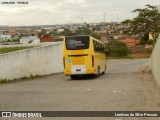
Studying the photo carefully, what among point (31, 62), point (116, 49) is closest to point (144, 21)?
point (116, 49)

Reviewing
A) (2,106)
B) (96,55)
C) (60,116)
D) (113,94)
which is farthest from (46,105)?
(96,55)

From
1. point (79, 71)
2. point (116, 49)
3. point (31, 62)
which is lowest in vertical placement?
point (116, 49)

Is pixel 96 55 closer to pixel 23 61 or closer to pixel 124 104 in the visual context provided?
pixel 23 61

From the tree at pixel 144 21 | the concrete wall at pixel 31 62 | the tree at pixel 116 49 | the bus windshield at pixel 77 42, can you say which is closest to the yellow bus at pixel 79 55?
the bus windshield at pixel 77 42

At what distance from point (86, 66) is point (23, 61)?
13.4 ft

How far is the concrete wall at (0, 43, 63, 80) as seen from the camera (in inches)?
938

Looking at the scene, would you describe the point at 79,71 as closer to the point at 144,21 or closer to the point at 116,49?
the point at 144,21

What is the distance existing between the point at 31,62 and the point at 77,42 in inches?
148

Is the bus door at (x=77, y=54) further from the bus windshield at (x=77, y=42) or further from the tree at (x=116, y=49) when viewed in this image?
the tree at (x=116, y=49)

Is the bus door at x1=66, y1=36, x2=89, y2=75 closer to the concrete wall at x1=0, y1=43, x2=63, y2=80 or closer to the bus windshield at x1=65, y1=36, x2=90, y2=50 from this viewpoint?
the bus windshield at x1=65, y1=36, x2=90, y2=50

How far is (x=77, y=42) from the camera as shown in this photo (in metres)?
25.6

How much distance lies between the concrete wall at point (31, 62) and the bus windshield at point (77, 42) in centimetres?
293

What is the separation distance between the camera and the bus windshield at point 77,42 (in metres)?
25.5

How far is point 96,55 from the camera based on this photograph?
2711cm
